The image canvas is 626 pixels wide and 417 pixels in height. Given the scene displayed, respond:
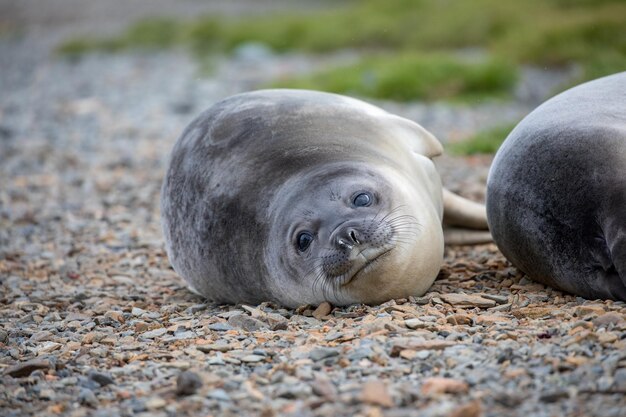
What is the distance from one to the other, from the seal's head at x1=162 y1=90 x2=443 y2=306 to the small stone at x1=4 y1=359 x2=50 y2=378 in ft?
4.00

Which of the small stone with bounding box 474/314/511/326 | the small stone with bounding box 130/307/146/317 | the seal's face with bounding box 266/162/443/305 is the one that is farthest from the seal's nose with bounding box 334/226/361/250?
the small stone with bounding box 130/307/146/317

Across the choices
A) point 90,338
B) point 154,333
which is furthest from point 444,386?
point 90,338

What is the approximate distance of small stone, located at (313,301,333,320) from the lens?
4.45 meters

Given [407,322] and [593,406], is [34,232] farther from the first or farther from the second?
[593,406]

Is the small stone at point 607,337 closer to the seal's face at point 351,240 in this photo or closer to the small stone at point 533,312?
the small stone at point 533,312

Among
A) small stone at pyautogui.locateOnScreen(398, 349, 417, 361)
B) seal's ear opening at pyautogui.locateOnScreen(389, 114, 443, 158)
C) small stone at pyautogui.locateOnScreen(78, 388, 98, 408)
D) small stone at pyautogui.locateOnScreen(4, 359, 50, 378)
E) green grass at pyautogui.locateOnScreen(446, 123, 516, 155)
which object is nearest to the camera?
small stone at pyautogui.locateOnScreen(78, 388, 98, 408)

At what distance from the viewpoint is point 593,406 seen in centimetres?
303

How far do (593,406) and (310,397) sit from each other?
94 cm

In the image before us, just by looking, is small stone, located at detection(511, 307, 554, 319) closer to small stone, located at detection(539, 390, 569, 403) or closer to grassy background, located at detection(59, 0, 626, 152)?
small stone, located at detection(539, 390, 569, 403)

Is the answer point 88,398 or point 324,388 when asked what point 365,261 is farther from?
point 88,398

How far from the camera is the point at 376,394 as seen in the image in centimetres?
321

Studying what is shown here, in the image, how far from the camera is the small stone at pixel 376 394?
316cm

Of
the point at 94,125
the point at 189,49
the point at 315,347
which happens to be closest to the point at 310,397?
the point at 315,347

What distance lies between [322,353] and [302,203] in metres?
0.98
